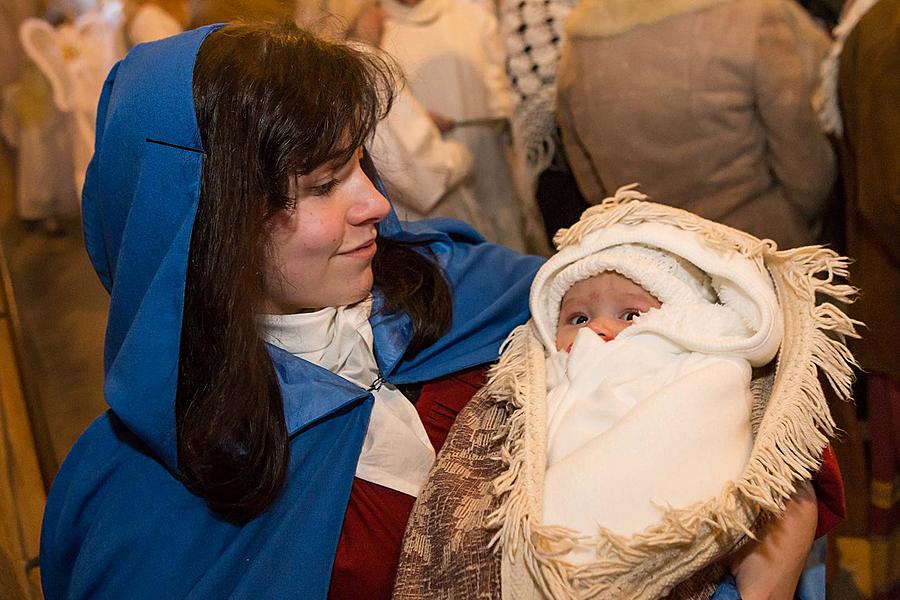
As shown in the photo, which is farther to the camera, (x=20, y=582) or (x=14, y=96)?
(x=14, y=96)

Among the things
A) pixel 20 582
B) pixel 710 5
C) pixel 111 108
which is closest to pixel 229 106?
pixel 111 108

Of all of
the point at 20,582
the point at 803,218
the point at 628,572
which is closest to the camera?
the point at 628,572

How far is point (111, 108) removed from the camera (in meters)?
1.21

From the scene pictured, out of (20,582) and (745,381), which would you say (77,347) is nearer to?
(20,582)

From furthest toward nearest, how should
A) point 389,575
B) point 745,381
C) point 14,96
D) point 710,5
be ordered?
point 14,96 < point 710,5 < point 389,575 < point 745,381

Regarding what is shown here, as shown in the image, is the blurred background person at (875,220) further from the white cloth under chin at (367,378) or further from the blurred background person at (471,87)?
the white cloth under chin at (367,378)

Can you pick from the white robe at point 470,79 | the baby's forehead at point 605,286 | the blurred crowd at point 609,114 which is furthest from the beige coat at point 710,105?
the baby's forehead at point 605,286

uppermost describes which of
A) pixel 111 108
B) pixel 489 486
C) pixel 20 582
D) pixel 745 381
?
pixel 111 108

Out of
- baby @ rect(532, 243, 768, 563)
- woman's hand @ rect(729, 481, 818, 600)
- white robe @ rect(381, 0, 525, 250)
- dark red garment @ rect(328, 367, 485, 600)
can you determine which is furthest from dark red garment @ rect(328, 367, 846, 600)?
white robe @ rect(381, 0, 525, 250)

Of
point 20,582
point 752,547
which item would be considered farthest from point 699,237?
point 20,582

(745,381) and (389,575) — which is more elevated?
(745,381)

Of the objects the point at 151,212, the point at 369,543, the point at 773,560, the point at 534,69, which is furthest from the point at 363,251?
the point at 534,69

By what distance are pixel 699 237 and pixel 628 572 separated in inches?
18.7

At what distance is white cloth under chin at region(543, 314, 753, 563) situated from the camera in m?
1.04
